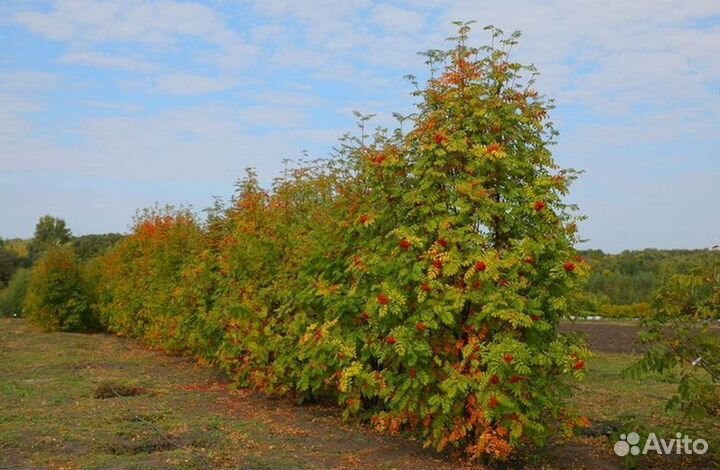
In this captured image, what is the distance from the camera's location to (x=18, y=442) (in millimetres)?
7984

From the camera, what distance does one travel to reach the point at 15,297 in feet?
122

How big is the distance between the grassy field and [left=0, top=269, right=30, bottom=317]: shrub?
23895 mm

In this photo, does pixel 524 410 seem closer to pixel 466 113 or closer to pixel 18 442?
pixel 466 113

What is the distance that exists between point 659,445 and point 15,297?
3570cm

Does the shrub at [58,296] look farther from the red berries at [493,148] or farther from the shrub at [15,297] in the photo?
the red berries at [493,148]

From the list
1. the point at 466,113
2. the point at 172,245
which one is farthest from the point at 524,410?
the point at 172,245

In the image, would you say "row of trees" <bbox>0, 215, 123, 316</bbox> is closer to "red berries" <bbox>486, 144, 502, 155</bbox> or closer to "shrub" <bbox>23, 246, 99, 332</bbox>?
"shrub" <bbox>23, 246, 99, 332</bbox>

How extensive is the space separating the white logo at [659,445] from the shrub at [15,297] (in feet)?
111

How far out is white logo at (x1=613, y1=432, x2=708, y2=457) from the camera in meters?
7.34

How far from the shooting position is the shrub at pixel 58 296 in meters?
25.6

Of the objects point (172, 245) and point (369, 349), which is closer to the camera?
point (369, 349)

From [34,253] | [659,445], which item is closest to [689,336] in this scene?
[659,445]

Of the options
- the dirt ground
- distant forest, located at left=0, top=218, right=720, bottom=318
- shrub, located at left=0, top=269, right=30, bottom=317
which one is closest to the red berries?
distant forest, located at left=0, top=218, right=720, bottom=318

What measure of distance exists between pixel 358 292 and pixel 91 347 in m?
14.4
